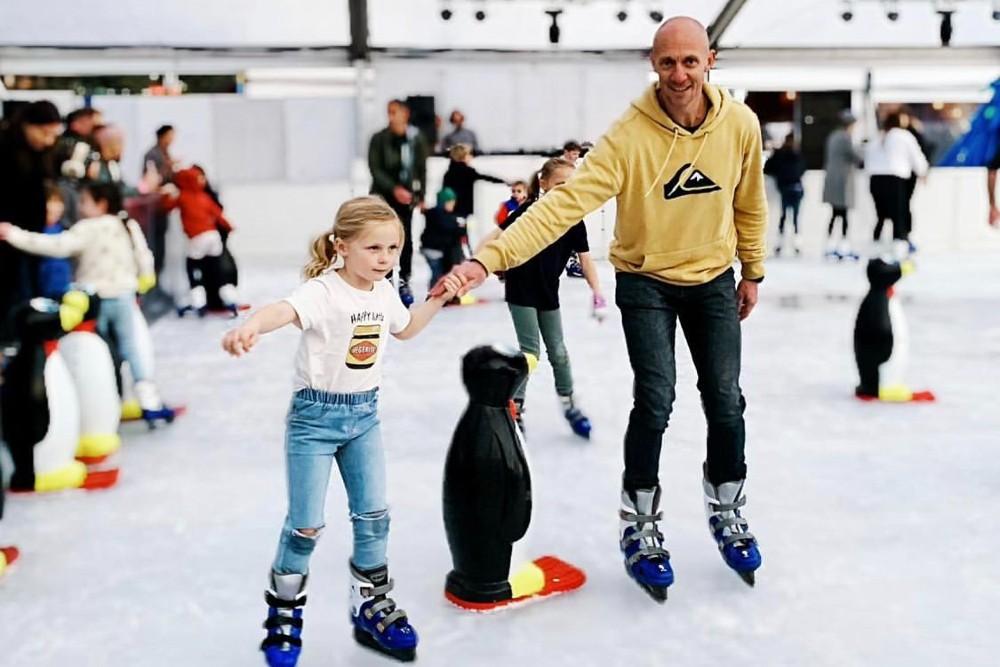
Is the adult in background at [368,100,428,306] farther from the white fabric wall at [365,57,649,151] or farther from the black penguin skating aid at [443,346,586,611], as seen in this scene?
the black penguin skating aid at [443,346,586,611]

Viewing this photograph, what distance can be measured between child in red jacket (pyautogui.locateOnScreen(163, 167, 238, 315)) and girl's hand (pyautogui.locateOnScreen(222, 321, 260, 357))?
5.36 meters

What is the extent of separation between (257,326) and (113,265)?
8.29ft

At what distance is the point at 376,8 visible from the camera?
10477 mm

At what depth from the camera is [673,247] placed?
2592 mm

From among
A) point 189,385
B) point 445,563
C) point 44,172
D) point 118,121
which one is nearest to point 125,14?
point 118,121

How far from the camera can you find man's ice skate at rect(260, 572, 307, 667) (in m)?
2.31

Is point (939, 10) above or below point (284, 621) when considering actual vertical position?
above

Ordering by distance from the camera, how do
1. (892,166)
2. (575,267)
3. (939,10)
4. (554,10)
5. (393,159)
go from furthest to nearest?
(939,10), (554,10), (892,166), (393,159), (575,267)

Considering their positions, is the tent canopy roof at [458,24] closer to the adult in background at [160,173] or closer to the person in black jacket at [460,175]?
the adult in background at [160,173]

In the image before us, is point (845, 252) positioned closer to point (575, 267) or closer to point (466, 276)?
point (575, 267)

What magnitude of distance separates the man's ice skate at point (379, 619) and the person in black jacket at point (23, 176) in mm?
2129

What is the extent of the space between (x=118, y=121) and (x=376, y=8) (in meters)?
2.96

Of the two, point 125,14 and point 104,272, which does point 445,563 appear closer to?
point 104,272

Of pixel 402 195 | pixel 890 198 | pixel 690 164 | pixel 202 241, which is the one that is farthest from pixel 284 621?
pixel 890 198
